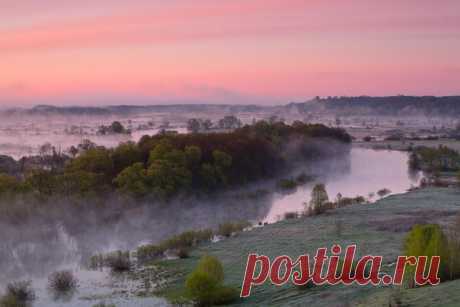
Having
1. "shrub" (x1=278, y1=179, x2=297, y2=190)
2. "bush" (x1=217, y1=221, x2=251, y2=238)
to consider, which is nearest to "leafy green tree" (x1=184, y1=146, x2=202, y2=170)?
"shrub" (x1=278, y1=179, x2=297, y2=190)

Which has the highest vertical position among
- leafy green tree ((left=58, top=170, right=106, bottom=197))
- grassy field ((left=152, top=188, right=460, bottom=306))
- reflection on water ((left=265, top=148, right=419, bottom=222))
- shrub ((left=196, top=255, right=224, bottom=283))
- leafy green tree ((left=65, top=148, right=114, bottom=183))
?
leafy green tree ((left=65, top=148, right=114, bottom=183))

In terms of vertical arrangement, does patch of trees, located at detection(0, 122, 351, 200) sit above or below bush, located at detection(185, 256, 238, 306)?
above

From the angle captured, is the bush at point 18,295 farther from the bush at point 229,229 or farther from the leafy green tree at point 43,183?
the leafy green tree at point 43,183

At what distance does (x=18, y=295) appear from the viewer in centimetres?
2339

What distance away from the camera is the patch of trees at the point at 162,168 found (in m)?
40.6

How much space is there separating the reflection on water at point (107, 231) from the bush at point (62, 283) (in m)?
0.40

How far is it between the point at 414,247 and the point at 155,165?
98.1 feet

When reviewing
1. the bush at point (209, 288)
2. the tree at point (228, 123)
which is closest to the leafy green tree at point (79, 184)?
the bush at point (209, 288)

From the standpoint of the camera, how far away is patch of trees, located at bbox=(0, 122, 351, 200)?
40562 mm

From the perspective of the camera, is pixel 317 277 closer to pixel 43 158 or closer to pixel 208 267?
pixel 208 267

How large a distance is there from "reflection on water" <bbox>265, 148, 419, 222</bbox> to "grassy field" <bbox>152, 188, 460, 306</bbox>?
6.20 meters

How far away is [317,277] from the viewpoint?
A: 21.9m

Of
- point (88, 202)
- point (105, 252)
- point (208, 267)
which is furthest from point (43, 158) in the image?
point (208, 267)

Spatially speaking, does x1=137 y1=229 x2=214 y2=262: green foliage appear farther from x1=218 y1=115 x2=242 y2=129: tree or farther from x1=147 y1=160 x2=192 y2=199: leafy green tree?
x1=218 y1=115 x2=242 y2=129: tree
